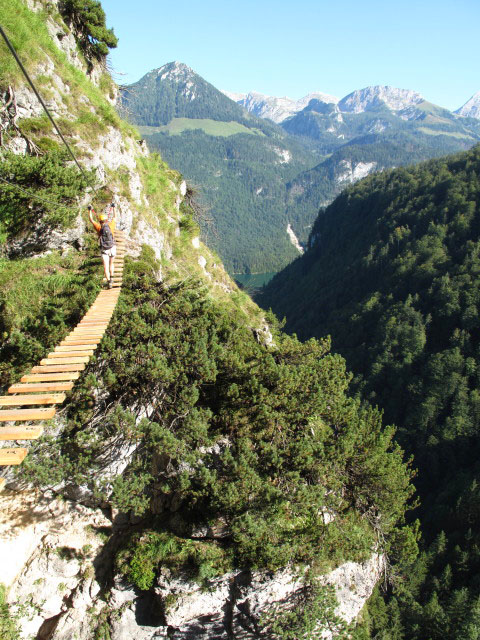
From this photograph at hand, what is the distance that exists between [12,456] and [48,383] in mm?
2182

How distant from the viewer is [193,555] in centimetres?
1297

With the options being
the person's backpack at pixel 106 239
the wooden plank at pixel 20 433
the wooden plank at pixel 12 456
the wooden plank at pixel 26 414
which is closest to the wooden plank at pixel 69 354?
the wooden plank at pixel 26 414

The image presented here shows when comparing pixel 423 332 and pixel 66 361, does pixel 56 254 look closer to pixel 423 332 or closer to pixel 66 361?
pixel 66 361

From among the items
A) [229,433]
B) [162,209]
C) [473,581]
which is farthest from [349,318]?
[229,433]

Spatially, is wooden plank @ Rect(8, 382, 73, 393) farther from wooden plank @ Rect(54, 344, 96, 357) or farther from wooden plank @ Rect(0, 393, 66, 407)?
wooden plank @ Rect(54, 344, 96, 357)

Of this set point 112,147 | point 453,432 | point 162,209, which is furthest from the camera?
point 453,432

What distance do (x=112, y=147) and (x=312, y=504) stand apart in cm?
1981

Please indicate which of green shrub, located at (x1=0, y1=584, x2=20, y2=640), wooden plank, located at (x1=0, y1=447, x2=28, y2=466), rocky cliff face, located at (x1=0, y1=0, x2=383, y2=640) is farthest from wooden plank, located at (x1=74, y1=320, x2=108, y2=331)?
green shrub, located at (x1=0, y1=584, x2=20, y2=640)

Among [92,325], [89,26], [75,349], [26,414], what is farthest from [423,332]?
[26,414]

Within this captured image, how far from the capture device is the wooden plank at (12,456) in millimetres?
5668

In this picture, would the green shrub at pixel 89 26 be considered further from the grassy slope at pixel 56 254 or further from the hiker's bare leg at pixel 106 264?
the hiker's bare leg at pixel 106 264

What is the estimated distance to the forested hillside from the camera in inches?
1574

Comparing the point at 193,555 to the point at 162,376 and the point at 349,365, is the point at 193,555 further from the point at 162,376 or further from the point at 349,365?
the point at 349,365

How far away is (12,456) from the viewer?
5812mm
